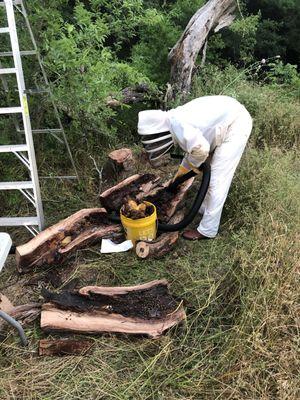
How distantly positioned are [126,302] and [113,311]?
13cm

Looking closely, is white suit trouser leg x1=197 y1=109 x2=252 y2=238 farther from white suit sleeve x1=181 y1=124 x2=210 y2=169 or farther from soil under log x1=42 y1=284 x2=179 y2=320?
soil under log x1=42 y1=284 x2=179 y2=320

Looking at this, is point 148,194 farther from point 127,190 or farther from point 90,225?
point 90,225

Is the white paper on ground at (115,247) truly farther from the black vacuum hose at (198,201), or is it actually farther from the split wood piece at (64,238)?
the black vacuum hose at (198,201)

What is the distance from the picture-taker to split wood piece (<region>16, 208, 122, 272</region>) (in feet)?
10.9

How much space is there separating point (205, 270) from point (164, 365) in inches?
35.2

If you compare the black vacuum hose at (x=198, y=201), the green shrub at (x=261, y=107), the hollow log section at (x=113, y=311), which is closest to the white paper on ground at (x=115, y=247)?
the black vacuum hose at (x=198, y=201)

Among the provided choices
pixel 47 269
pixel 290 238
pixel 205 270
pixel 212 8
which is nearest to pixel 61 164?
pixel 47 269

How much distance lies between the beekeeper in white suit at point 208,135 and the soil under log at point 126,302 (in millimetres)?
934

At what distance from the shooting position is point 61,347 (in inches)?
103

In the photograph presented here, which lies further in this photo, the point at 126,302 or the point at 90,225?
the point at 90,225

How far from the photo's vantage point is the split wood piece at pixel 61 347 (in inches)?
103

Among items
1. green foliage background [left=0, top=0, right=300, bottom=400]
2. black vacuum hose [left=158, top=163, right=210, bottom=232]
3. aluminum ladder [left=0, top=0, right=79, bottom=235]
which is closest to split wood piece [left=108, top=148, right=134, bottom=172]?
green foliage background [left=0, top=0, right=300, bottom=400]

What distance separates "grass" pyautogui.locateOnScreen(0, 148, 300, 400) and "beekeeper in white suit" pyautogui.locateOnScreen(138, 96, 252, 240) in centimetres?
48

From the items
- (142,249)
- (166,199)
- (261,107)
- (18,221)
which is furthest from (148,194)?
(261,107)
